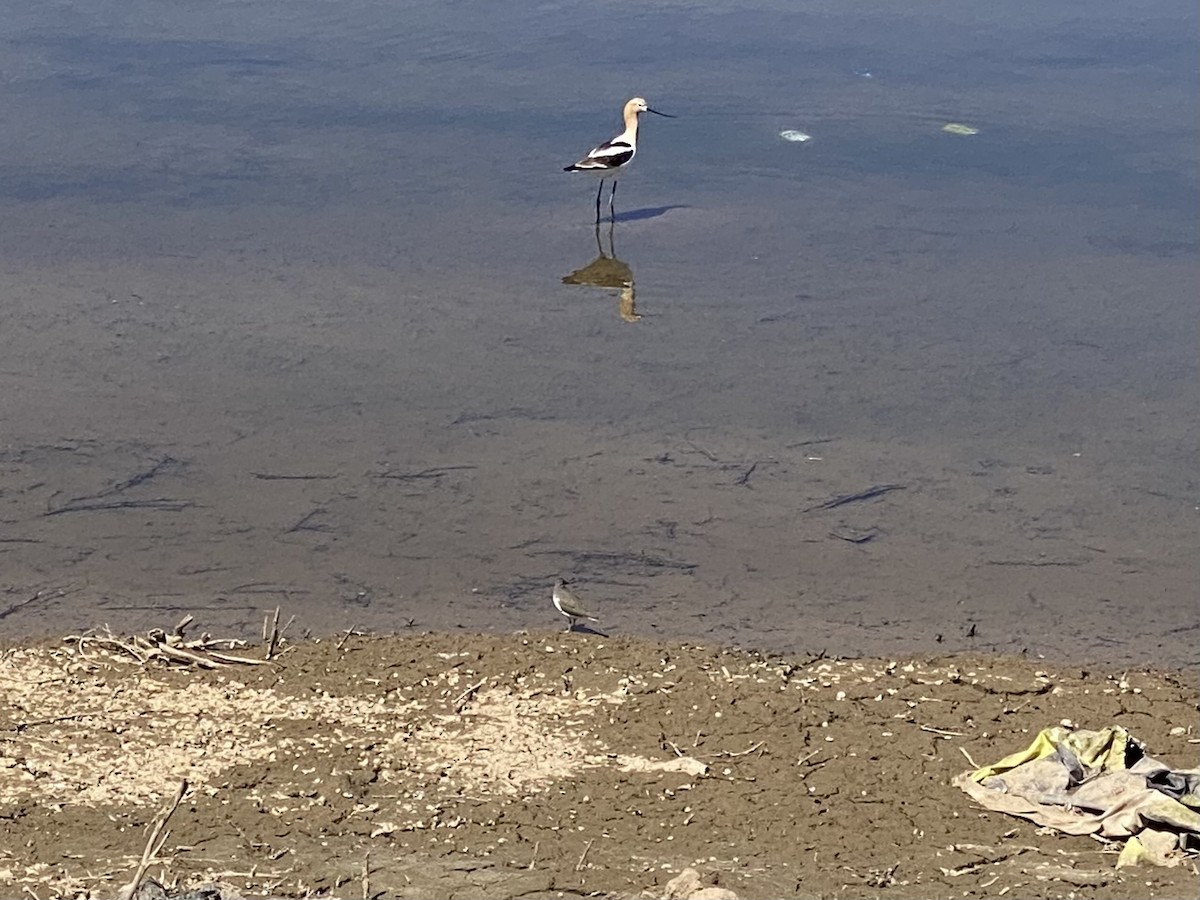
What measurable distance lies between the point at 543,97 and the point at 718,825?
10.7 m

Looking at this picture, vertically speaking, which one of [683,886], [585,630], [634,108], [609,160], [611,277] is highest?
[634,108]

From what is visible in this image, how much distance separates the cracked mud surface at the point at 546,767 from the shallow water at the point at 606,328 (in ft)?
2.39

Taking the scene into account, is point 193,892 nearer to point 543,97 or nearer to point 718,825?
point 718,825

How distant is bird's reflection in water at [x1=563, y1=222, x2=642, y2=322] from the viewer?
11.7 m

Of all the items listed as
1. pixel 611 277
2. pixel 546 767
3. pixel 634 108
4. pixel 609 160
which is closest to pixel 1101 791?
pixel 546 767

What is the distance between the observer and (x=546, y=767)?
21.0ft

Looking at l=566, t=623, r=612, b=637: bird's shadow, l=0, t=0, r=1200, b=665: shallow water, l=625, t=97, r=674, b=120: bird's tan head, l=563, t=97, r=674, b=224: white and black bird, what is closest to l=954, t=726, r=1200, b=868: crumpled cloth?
l=0, t=0, r=1200, b=665: shallow water

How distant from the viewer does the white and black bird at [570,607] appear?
25.5ft

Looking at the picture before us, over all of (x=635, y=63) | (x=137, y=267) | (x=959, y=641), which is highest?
(x=635, y=63)

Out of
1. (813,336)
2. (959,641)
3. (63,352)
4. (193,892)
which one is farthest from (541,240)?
(193,892)

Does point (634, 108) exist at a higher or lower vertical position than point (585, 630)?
higher

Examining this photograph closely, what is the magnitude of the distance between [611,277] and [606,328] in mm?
907

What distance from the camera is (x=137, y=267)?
469 inches

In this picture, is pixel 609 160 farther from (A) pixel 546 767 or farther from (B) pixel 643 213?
(A) pixel 546 767
